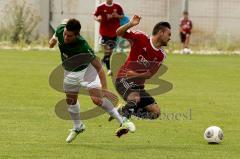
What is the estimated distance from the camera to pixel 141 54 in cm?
1228

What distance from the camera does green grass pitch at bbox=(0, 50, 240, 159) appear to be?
35.5 feet

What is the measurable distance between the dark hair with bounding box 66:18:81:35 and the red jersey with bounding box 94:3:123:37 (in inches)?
506

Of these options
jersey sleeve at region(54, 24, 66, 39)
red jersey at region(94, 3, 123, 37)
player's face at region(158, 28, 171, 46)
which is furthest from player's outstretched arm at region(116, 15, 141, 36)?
red jersey at region(94, 3, 123, 37)

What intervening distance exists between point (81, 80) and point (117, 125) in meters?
2.00

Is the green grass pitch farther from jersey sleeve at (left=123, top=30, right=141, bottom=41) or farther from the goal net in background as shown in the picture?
the goal net in background

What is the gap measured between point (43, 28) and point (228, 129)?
92.3ft

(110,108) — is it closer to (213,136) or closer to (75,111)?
(75,111)

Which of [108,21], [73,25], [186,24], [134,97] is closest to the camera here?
[73,25]

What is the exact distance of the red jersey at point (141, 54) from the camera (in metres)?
12.2

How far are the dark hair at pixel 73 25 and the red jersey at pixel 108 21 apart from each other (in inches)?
506

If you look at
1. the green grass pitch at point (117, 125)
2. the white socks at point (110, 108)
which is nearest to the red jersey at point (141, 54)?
the white socks at point (110, 108)

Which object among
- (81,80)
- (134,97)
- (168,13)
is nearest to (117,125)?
(134,97)

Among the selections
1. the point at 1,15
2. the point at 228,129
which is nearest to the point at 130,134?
the point at 228,129

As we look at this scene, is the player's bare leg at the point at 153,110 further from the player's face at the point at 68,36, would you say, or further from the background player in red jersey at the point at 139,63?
the player's face at the point at 68,36
